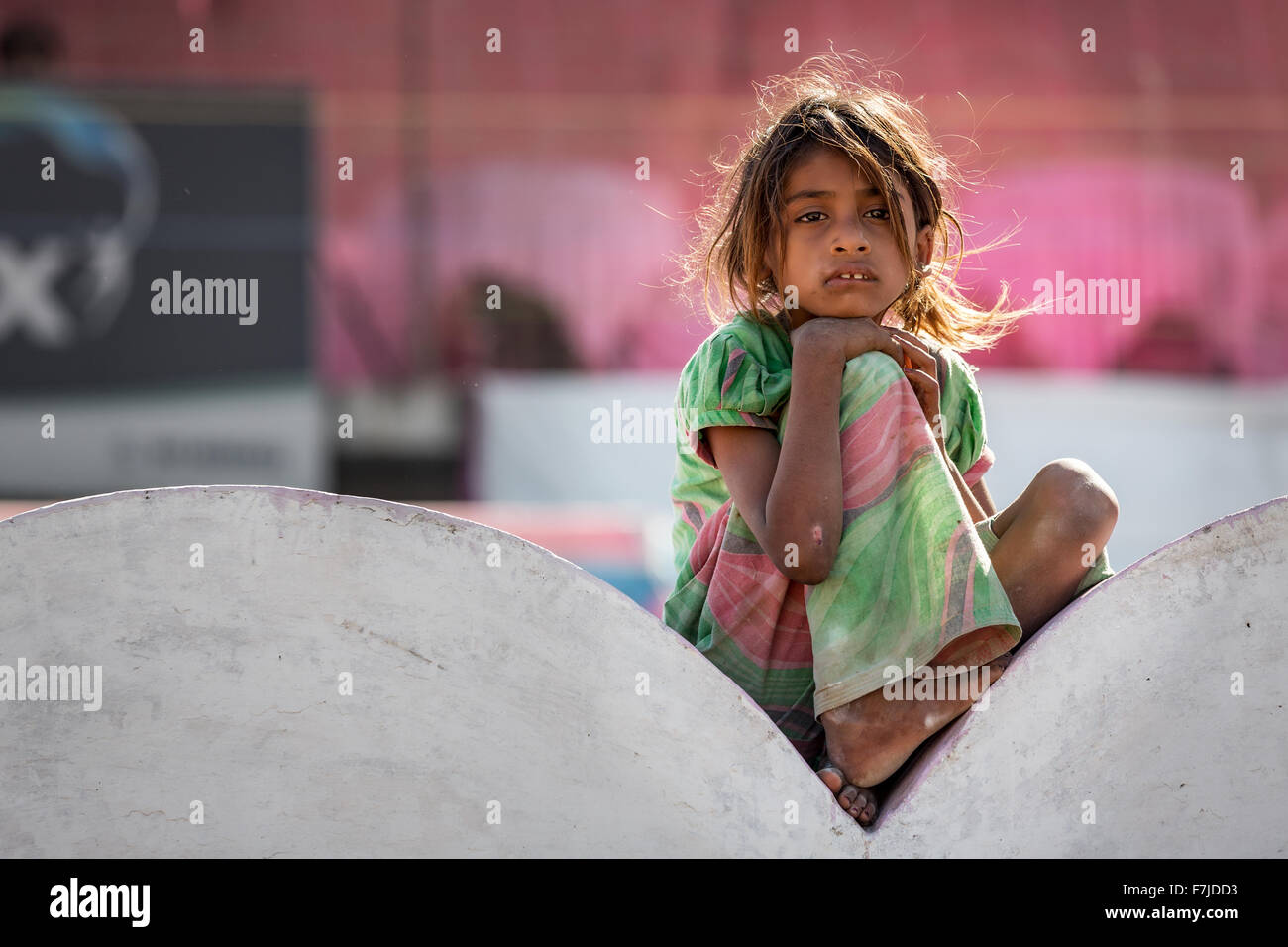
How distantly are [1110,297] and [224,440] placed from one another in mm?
5775

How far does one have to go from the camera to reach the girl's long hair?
5.92ft

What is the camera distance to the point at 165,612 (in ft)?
4.88

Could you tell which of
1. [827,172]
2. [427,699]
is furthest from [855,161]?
[427,699]

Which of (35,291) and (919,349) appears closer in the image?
(919,349)

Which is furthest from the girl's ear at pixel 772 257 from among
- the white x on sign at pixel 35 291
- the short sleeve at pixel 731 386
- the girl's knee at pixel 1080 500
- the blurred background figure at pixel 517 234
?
the white x on sign at pixel 35 291

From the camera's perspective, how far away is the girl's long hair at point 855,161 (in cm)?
180

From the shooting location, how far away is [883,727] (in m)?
1.54

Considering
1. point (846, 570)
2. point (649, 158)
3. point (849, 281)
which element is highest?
point (649, 158)

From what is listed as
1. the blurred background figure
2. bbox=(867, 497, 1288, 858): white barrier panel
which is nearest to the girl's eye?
bbox=(867, 497, 1288, 858): white barrier panel

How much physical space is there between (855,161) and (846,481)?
0.44 meters

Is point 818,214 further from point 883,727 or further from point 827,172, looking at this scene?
point 883,727

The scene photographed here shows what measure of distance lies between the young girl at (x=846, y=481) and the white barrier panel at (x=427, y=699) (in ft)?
0.32

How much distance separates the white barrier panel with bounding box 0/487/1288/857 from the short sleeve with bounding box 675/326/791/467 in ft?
1.03
